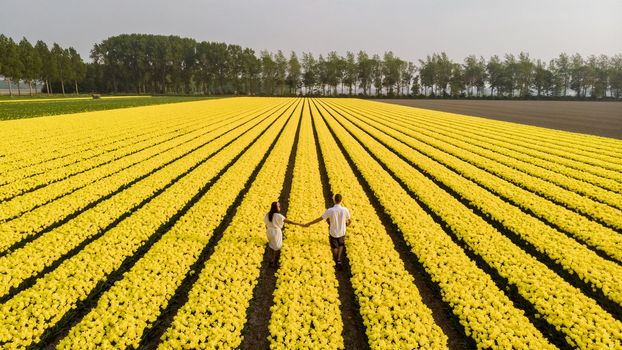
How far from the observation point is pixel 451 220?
13156mm

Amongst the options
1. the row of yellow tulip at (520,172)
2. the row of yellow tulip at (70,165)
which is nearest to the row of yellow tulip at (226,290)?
the row of yellow tulip at (70,165)

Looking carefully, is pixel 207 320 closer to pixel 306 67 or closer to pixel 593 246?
pixel 593 246

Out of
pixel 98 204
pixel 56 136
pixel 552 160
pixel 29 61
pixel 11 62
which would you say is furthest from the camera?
pixel 29 61

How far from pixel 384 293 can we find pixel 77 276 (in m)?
7.57

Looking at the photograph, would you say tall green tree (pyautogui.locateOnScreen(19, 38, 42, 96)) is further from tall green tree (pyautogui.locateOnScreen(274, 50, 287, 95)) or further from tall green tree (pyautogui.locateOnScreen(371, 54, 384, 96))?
tall green tree (pyautogui.locateOnScreen(371, 54, 384, 96))

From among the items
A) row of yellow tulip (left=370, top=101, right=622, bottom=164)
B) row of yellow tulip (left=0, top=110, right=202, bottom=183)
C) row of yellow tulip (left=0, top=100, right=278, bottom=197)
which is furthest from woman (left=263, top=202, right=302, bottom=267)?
row of yellow tulip (left=370, top=101, right=622, bottom=164)

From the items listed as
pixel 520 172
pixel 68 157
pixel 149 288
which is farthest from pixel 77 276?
pixel 520 172

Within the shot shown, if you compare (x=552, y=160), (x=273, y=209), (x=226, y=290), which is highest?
(x=273, y=209)

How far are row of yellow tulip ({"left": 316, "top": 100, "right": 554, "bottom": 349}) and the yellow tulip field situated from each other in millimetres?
43

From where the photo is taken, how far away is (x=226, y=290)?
28.3 feet

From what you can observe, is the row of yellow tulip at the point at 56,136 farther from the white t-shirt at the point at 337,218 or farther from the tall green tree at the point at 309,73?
the tall green tree at the point at 309,73

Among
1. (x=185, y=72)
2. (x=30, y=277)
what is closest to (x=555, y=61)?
(x=185, y=72)

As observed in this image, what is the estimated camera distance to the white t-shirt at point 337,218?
9766 mm

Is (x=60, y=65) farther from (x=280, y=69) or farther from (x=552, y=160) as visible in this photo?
(x=552, y=160)
